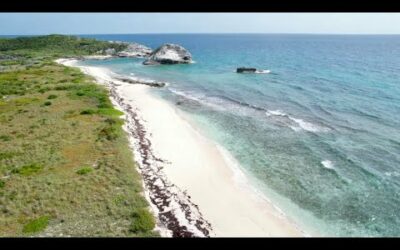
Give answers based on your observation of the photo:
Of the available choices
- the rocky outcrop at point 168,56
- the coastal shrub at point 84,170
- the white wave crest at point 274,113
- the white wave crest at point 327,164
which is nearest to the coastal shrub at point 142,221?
the coastal shrub at point 84,170

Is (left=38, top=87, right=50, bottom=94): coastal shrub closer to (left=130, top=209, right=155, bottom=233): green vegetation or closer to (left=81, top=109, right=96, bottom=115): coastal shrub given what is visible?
(left=81, top=109, right=96, bottom=115): coastal shrub

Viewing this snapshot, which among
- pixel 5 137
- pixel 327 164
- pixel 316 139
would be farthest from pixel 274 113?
pixel 5 137

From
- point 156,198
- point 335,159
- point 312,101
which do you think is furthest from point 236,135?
point 312,101

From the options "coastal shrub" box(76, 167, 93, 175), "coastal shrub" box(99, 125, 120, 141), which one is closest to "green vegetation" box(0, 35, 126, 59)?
"coastal shrub" box(99, 125, 120, 141)

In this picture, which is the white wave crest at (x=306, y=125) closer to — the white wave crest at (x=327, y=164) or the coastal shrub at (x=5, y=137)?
the white wave crest at (x=327, y=164)
